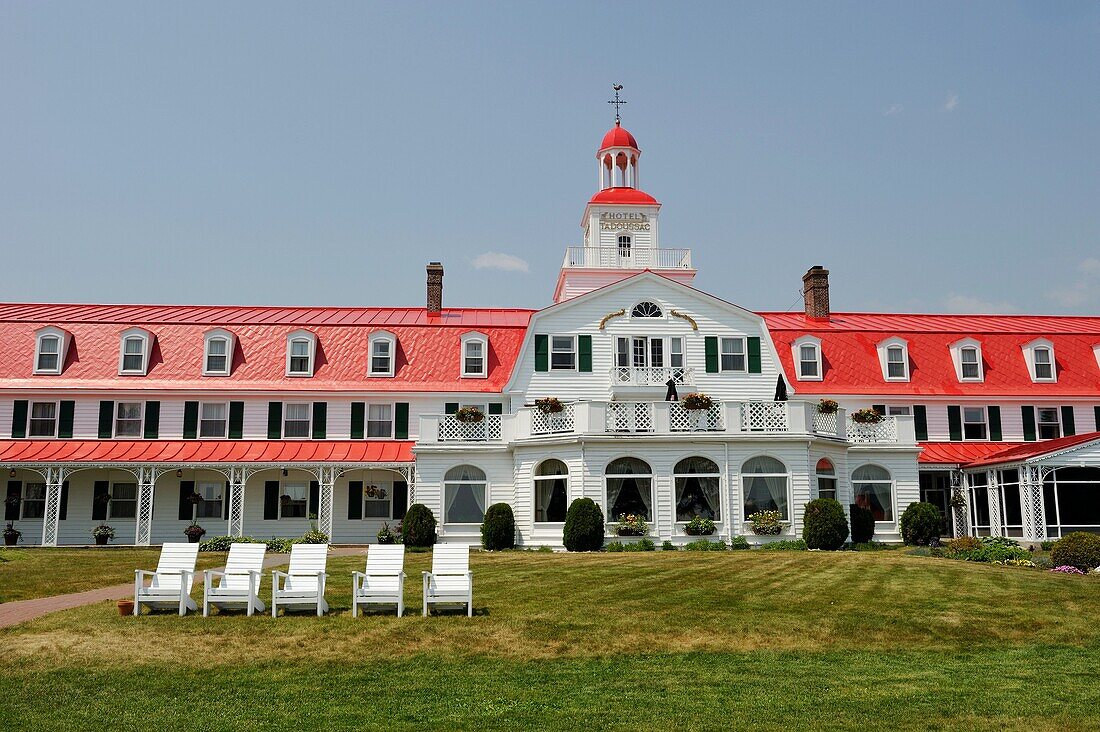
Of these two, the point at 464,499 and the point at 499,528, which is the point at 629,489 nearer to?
the point at 499,528

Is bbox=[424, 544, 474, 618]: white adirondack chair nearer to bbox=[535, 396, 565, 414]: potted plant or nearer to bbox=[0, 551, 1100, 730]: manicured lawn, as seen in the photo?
bbox=[0, 551, 1100, 730]: manicured lawn

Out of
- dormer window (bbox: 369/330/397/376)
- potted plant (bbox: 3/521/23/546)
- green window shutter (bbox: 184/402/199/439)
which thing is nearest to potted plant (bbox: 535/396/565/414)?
dormer window (bbox: 369/330/397/376)

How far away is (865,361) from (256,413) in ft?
76.0

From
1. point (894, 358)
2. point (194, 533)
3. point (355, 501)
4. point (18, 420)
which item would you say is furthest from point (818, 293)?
point (18, 420)

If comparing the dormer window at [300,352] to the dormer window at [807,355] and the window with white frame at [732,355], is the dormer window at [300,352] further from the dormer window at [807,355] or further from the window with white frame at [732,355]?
the dormer window at [807,355]

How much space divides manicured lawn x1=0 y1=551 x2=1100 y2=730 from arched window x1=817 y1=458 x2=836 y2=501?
1160 cm

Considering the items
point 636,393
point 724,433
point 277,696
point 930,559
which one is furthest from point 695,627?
point 636,393

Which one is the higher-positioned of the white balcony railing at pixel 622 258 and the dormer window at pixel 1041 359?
the white balcony railing at pixel 622 258

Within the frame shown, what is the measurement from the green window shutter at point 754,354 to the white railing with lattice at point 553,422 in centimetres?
839

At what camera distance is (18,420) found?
34.7 metres

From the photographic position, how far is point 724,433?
28672mm

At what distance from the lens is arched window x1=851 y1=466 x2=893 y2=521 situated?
31047mm

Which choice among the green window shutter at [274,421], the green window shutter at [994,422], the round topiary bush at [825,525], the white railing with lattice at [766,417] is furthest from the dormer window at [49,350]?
the green window shutter at [994,422]

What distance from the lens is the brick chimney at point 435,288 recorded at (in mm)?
41188
